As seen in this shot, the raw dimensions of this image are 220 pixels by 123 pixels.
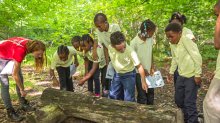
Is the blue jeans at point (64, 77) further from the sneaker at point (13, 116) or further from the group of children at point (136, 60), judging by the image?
the sneaker at point (13, 116)

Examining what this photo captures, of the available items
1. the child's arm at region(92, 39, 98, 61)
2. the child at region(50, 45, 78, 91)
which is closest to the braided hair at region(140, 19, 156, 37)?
the child's arm at region(92, 39, 98, 61)

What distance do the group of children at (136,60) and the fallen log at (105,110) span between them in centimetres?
62

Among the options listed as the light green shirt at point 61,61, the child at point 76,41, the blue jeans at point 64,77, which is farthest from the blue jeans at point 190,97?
the blue jeans at point 64,77

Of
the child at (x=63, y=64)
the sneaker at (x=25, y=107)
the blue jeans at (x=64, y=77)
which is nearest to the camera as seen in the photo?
the sneaker at (x=25, y=107)

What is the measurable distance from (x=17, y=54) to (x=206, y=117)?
3073mm

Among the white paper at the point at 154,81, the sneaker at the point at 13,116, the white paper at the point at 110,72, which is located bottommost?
the sneaker at the point at 13,116

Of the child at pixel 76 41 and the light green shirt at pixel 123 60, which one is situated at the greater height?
the child at pixel 76 41

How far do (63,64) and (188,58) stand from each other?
2.71m

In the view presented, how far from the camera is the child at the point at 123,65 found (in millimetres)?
4141

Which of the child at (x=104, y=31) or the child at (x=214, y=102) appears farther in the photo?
the child at (x=104, y=31)

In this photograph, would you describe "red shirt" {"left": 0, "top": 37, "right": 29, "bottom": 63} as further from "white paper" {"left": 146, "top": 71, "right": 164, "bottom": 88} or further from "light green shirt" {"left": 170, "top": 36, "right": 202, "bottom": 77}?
"light green shirt" {"left": 170, "top": 36, "right": 202, "bottom": 77}

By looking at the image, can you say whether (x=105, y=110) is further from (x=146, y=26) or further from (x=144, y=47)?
(x=146, y=26)

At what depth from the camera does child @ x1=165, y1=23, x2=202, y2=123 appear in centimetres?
382

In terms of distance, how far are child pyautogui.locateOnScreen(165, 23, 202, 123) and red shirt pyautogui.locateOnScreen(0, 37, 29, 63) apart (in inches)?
90.1
